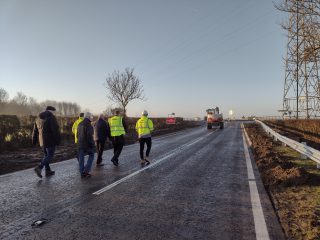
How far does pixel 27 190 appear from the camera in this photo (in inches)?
298

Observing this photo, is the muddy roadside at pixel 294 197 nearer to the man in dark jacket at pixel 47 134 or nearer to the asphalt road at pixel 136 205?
the asphalt road at pixel 136 205

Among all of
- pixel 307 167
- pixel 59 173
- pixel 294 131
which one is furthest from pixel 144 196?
pixel 294 131

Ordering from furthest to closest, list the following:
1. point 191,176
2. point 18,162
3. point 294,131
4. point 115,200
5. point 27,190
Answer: point 294,131 → point 18,162 → point 191,176 → point 27,190 → point 115,200

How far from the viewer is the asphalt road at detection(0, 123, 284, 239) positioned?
187 inches

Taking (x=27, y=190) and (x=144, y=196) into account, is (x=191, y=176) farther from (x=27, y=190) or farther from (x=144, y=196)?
(x=27, y=190)

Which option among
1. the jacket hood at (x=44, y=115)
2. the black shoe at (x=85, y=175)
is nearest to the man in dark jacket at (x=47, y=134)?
the jacket hood at (x=44, y=115)

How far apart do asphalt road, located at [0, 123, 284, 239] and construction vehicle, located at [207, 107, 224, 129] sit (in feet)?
105

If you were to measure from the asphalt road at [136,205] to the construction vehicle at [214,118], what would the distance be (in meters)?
32.0

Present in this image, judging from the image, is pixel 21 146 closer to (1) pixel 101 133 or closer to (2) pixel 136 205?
(1) pixel 101 133

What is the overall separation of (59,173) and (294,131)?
1102 inches

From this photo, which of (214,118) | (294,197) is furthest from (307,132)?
(294,197)

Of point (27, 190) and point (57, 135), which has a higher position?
point (57, 135)

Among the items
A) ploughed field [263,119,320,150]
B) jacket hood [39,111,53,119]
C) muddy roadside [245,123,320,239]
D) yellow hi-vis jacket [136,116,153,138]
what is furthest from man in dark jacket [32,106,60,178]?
ploughed field [263,119,320,150]

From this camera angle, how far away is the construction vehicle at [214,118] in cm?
4209
